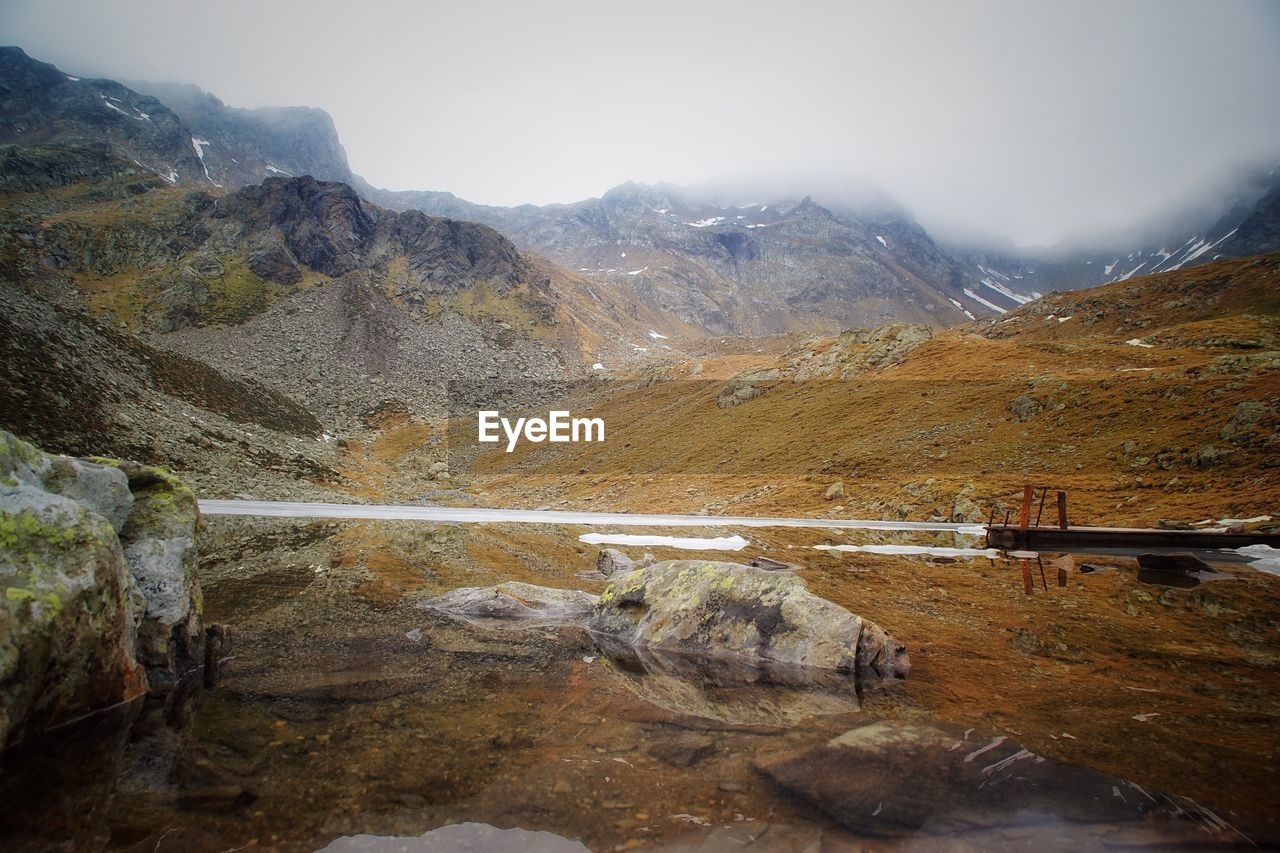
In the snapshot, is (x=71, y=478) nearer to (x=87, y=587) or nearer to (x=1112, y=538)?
(x=87, y=587)

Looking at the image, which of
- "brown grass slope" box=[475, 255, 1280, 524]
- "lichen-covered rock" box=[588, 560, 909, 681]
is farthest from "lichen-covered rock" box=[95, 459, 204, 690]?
"brown grass slope" box=[475, 255, 1280, 524]

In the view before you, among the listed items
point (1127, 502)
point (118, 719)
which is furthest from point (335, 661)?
point (1127, 502)

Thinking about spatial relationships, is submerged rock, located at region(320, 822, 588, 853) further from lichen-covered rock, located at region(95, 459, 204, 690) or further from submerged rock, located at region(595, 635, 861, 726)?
lichen-covered rock, located at region(95, 459, 204, 690)

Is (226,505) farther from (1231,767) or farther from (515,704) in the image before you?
(1231,767)

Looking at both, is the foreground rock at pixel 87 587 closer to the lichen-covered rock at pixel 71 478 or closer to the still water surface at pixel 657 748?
the lichen-covered rock at pixel 71 478

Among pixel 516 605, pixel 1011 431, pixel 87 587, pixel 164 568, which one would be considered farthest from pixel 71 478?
pixel 1011 431

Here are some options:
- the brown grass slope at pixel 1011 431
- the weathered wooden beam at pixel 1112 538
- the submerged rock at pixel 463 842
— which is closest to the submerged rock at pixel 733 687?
the submerged rock at pixel 463 842

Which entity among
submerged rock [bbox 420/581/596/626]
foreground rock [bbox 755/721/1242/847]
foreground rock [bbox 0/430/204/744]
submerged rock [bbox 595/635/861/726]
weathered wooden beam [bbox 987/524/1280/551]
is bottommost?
weathered wooden beam [bbox 987/524/1280/551]
